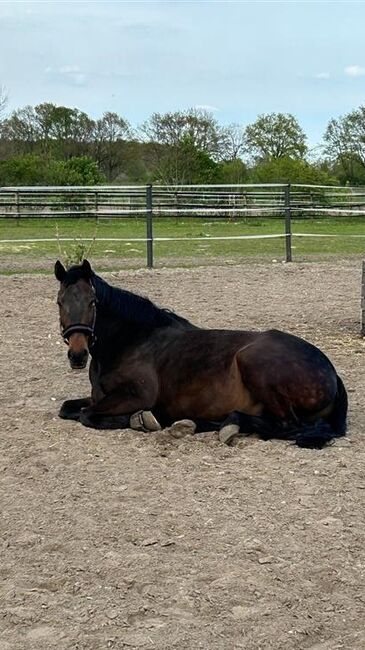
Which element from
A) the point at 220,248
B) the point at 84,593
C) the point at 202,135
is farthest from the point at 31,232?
the point at 84,593

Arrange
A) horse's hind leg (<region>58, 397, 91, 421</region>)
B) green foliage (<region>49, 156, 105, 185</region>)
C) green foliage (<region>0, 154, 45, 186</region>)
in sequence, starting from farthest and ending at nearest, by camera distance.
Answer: green foliage (<region>0, 154, 45, 186</region>), green foliage (<region>49, 156, 105, 185</region>), horse's hind leg (<region>58, 397, 91, 421</region>)

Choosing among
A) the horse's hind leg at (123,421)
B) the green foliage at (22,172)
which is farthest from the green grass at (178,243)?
the horse's hind leg at (123,421)

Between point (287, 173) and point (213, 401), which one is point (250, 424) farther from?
point (287, 173)

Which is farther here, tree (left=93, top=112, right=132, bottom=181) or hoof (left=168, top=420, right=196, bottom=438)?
tree (left=93, top=112, right=132, bottom=181)

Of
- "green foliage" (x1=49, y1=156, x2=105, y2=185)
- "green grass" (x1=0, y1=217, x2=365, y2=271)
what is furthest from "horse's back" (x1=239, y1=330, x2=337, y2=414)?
"green foliage" (x1=49, y1=156, x2=105, y2=185)

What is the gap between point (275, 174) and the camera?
3491 cm

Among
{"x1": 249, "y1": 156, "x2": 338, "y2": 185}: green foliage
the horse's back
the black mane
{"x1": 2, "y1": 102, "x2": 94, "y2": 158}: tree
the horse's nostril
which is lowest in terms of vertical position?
the horse's back

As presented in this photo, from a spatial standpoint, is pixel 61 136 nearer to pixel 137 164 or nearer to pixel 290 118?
pixel 137 164

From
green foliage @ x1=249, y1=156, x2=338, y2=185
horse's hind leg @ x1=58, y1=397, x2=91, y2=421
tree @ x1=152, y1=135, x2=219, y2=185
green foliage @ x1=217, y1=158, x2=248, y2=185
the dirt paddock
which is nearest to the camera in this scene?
the dirt paddock

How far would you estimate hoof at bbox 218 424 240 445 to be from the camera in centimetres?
425

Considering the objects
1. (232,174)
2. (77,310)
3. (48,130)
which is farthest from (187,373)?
(48,130)

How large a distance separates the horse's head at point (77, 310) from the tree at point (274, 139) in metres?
37.0

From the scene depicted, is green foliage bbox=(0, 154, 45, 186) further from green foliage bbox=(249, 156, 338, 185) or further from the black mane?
the black mane

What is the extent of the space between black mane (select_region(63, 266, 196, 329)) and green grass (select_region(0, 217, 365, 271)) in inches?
364
